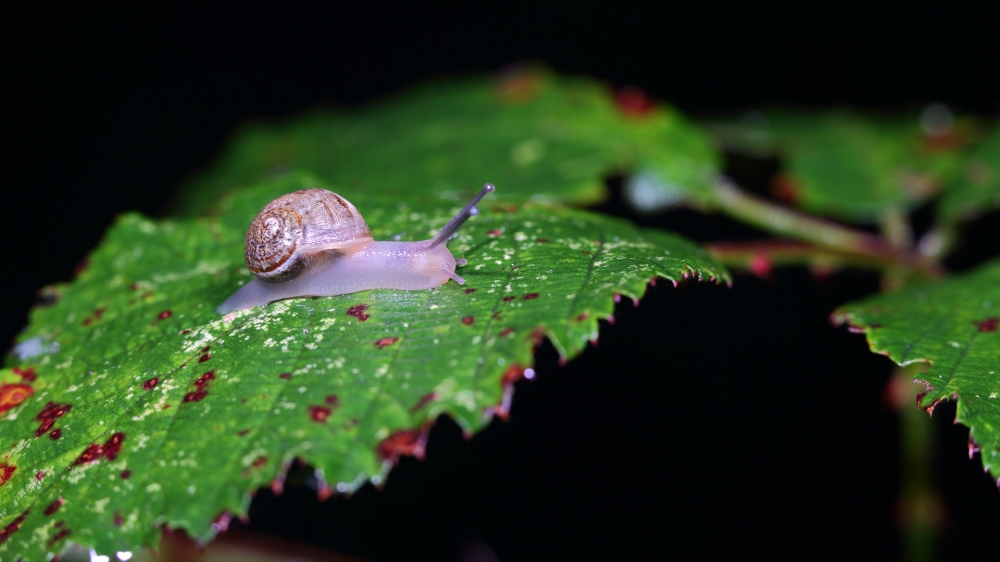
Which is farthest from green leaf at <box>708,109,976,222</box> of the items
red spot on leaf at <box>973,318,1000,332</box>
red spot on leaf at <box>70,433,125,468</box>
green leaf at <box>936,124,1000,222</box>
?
red spot on leaf at <box>70,433,125,468</box>

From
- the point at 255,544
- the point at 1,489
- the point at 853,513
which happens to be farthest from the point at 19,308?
the point at 853,513

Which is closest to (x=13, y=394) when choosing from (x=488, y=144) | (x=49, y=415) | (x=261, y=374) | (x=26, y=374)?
(x=26, y=374)

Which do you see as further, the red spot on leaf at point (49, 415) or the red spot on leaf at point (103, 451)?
the red spot on leaf at point (49, 415)

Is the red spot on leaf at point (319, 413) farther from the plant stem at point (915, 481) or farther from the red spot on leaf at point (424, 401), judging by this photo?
the plant stem at point (915, 481)

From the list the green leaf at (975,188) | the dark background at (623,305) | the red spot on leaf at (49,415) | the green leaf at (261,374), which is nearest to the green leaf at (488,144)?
the dark background at (623,305)

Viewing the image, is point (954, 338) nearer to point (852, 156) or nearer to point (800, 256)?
point (800, 256)

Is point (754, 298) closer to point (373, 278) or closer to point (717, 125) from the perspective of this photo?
point (717, 125)
